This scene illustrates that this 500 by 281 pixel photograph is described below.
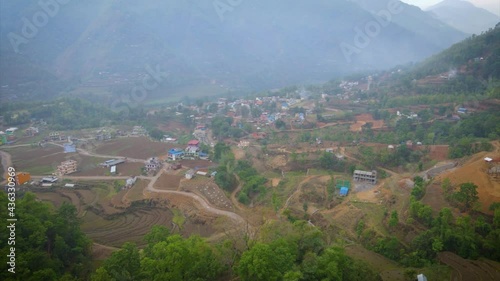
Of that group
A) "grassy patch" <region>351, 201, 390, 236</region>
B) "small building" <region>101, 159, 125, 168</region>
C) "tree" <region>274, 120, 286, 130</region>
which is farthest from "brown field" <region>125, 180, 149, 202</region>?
"tree" <region>274, 120, 286, 130</region>

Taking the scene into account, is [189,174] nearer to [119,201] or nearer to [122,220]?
[119,201]

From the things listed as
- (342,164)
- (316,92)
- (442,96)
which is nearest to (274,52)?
(316,92)

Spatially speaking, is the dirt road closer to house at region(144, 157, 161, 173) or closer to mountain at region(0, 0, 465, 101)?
house at region(144, 157, 161, 173)

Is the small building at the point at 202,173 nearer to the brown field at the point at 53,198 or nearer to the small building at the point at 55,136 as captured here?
the brown field at the point at 53,198

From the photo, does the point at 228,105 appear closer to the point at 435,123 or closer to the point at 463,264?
the point at 435,123

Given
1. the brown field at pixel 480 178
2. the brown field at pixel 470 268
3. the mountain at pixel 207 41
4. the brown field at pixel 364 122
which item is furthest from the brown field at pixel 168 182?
the mountain at pixel 207 41
